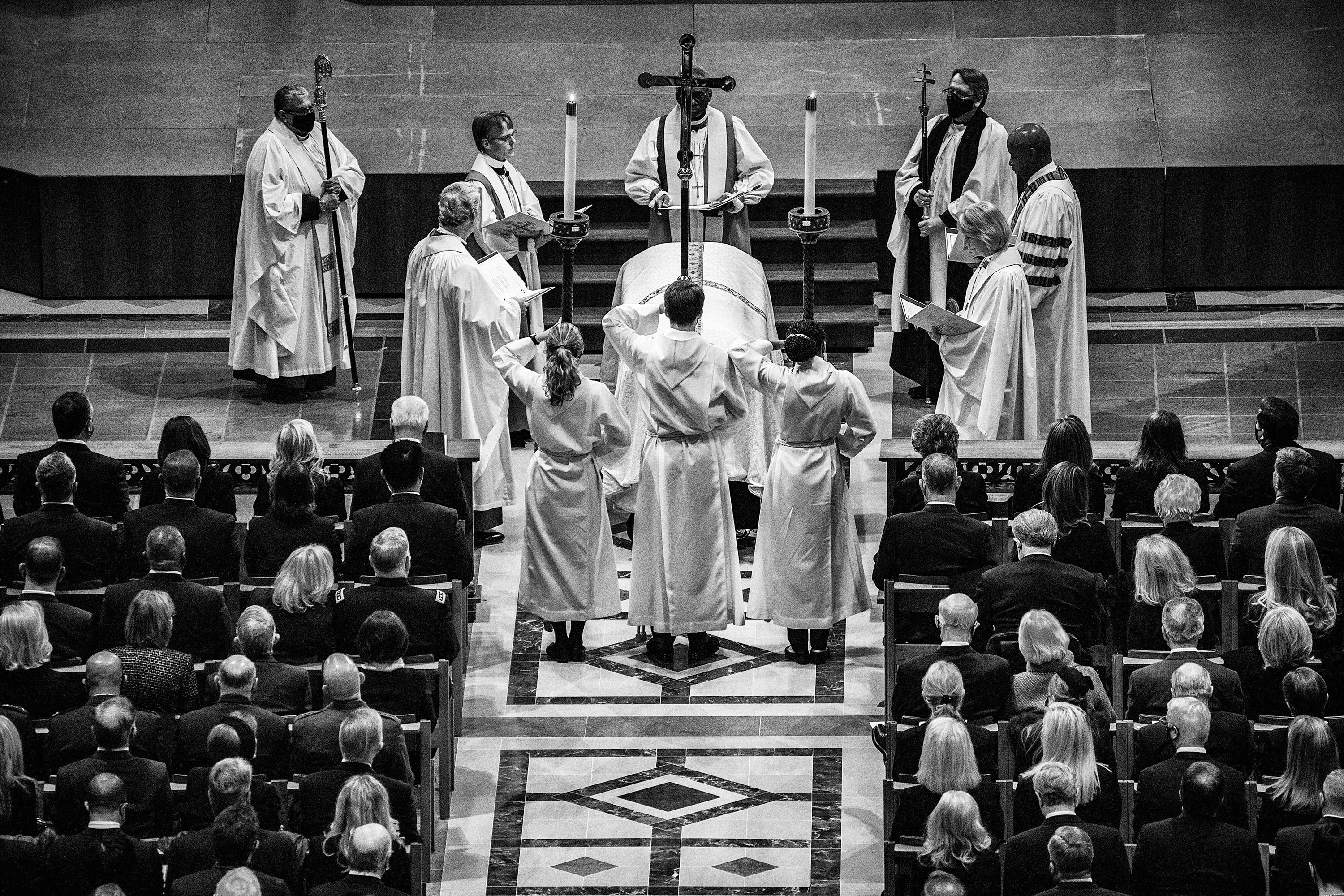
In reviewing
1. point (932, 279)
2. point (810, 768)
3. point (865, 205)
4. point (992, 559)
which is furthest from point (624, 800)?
point (865, 205)

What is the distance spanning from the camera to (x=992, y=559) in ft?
31.8

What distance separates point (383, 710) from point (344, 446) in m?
2.58

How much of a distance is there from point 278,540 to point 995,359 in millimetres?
4080

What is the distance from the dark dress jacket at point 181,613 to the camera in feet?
29.8

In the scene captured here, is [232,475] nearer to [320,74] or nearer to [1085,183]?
[320,74]

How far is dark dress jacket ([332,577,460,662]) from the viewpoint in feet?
29.8

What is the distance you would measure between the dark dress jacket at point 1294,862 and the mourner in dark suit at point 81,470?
5.20 meters

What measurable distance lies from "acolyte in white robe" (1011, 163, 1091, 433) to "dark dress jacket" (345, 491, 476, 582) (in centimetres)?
386

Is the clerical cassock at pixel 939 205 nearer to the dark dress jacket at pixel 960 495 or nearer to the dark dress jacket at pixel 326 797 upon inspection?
the dark dress jacket at pixel 960 495

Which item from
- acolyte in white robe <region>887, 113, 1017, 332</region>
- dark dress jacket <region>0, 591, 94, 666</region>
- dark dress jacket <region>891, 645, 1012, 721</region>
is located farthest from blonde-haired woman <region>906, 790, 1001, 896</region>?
acolyte in white robe <region>887, 113, 1017, 332</region>

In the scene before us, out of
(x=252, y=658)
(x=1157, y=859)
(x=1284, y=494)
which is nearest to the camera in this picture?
(x=1157, y=859)

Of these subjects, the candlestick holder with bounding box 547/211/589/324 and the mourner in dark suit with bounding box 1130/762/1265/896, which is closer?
the mourner in dark suit with bounding box 1130/762/1265/896

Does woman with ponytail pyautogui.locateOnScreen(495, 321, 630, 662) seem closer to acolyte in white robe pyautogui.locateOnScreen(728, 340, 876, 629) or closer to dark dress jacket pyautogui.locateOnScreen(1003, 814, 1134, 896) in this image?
acolyte in white robe pyautogui.locateOnScreen(728, 340, 876, 629)

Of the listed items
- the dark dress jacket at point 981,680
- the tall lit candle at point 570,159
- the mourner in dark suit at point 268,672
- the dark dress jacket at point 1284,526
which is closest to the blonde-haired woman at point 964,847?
the dark dress jacket at point 981,680
